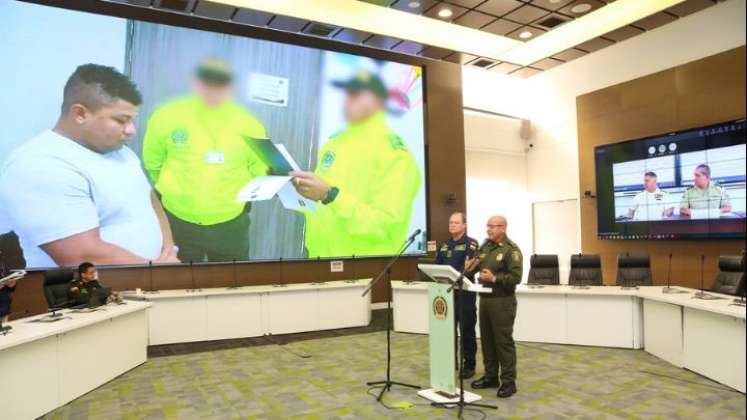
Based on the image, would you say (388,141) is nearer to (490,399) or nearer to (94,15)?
(94,15)

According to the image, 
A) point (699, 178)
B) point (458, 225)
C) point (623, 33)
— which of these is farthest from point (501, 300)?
point (623, 33)

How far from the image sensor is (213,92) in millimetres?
6906

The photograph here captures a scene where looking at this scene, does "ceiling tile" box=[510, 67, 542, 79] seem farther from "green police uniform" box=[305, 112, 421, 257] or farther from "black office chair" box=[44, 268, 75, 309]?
"black office chair" box=[44, 268, 75, 309]

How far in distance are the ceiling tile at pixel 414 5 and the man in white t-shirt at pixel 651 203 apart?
13.7ft

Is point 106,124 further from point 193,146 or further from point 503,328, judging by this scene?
point 503,328

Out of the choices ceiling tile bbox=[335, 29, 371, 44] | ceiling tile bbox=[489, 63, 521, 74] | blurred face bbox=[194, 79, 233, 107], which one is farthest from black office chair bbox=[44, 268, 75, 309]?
ceiling tile bbox=[489, 63, 521, 74]

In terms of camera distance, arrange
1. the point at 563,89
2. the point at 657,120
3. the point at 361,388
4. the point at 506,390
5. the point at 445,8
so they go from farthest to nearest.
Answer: the point at 563,89 < the point at 657,120 < the point at 445,8 < the point at 361,388 < the point at 506,390

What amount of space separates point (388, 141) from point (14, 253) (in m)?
5.29

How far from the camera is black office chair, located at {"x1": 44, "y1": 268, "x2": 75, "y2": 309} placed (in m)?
4.79

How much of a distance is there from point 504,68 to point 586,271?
493 cm

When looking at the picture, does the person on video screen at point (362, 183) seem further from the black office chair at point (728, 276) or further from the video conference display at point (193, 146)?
the black office chair at point (728, 276)

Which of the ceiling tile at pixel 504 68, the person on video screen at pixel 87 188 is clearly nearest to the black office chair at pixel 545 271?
the ceiling tile at pixel 504 68

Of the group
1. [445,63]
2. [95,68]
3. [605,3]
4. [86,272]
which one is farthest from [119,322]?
[605,3]

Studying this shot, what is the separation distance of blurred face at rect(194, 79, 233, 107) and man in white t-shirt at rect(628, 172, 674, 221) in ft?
20.7
